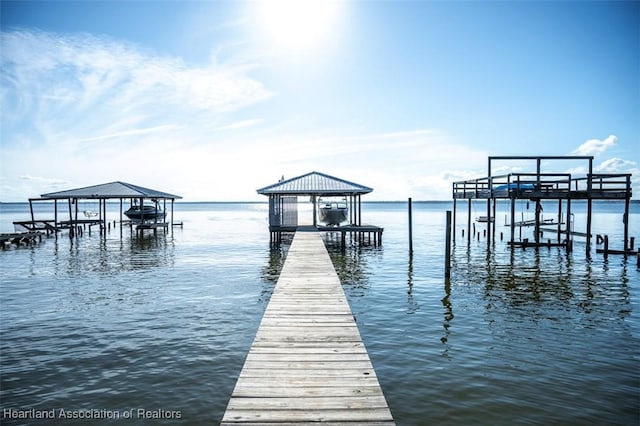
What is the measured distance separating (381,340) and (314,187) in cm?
1661

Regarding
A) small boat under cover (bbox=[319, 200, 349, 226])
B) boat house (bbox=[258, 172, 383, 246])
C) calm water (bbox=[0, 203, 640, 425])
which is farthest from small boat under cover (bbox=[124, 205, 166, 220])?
calm water (bbox=[0, 203, 640, 425])

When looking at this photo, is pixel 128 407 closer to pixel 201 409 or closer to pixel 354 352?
pixel 201 409

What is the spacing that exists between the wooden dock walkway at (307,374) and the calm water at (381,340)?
1065 millimetres

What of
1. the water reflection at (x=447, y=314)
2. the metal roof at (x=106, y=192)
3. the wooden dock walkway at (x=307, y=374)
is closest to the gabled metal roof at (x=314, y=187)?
the water reflection at (x=447, y=314)

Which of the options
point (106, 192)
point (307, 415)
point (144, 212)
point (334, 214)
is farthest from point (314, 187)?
point (307, 415)

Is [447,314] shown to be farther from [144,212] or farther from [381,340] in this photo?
[144,212]

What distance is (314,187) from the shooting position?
24203mm

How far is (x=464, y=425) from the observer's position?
5191 mm

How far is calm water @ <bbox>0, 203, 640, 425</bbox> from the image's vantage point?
18.9 ft

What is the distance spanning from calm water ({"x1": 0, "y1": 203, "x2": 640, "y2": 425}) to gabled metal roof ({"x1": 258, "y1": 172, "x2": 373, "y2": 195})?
7.69m

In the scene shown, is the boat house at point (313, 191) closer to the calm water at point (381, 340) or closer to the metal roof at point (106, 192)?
the calm water at point (381, 340)

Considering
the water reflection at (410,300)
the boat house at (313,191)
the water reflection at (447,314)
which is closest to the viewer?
the water reflection at (447,314)

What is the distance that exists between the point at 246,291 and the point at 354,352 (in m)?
7.83

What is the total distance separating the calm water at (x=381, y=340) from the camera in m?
5.75
